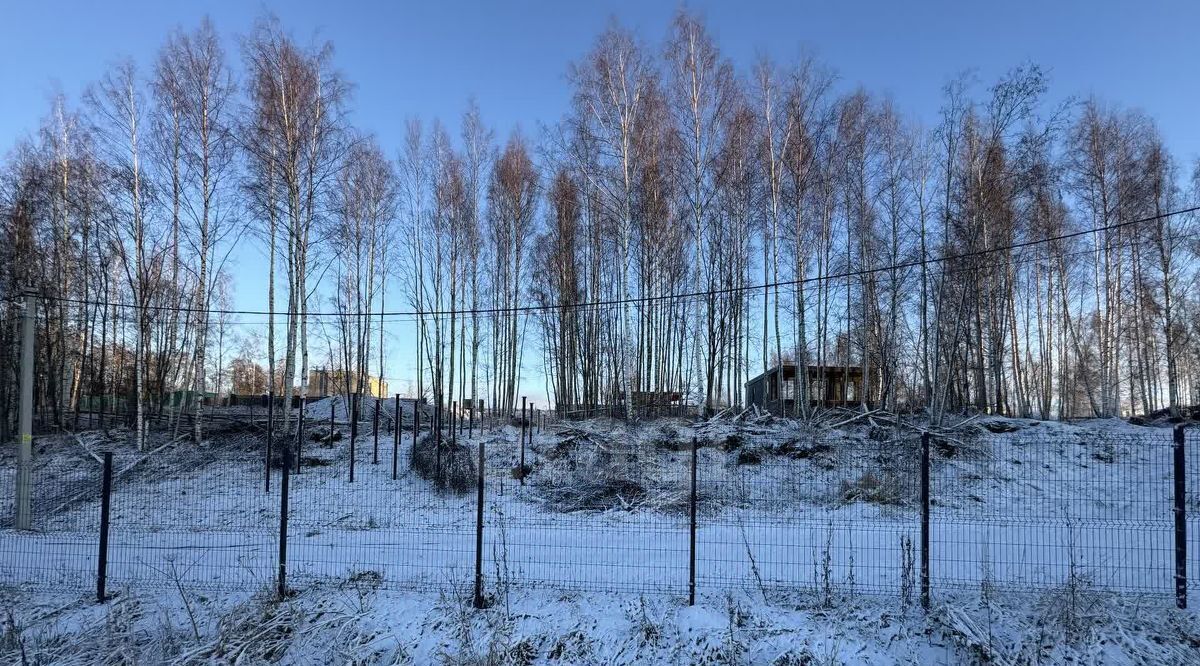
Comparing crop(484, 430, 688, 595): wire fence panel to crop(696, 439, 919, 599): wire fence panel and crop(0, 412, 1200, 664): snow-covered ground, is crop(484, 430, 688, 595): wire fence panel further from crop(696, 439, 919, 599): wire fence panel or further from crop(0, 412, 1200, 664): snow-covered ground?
crop(696, 439, 919, 599): wire fence panel

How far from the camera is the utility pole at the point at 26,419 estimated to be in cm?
986

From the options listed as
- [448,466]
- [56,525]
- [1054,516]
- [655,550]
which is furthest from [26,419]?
[1054,516]

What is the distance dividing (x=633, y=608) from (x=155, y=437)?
18.4 metres

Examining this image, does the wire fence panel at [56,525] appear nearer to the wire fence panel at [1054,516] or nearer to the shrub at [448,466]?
the shrub at [448,466]

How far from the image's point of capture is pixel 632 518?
1041 centimetres

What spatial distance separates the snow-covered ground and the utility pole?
981mm

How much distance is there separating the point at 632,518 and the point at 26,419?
975cm

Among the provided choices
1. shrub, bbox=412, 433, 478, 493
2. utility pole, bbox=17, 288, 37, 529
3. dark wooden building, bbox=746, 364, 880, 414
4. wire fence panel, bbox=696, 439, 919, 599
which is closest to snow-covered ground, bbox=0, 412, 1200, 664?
wire fence panel, bbox=696, 439, 919, 599

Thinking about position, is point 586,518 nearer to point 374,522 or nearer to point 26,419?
point 374,522

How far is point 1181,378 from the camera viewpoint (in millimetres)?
29172

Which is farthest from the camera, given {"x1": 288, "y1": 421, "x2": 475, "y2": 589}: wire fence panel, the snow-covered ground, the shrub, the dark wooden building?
the dark wooden building

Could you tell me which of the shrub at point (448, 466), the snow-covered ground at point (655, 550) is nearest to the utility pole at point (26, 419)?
the snow-covered ground at point (655, 550)

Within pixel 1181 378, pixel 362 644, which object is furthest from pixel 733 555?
pixel 1181 378

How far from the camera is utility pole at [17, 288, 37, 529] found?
9859mm
